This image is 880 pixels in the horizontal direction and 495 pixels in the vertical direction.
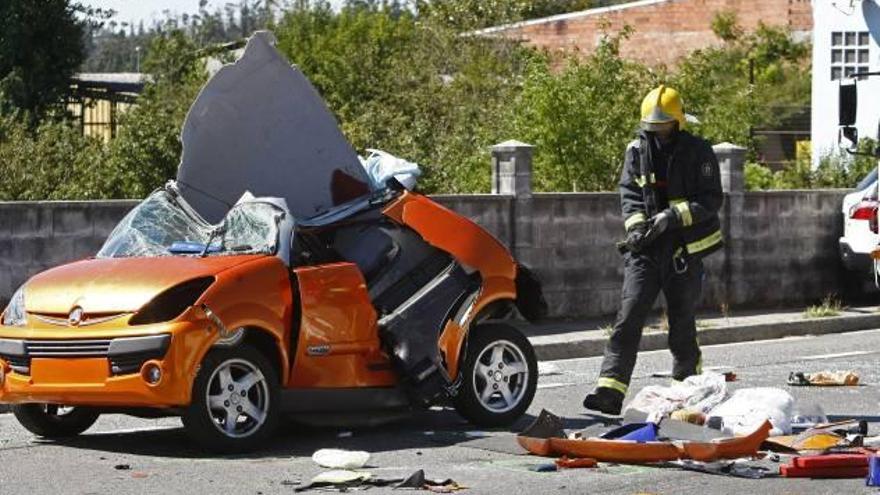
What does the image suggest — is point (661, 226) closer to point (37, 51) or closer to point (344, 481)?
point (344, 481)

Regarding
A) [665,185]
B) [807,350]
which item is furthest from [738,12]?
[665,185]

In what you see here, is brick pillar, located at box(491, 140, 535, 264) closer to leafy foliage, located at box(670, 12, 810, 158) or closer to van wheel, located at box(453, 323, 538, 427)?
van wheel, located at box(453, 323, 538, 427)

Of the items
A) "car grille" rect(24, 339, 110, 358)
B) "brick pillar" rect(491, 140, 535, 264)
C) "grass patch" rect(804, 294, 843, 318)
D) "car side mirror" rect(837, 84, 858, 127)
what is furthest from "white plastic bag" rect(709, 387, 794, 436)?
"grass patch" rect(804, 294, 843, 318)

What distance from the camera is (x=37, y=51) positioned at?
43.1m

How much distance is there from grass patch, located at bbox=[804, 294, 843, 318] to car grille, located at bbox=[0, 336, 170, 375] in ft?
35.5

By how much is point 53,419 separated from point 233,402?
129 cm

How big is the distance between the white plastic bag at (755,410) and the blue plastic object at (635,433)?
1.63ft

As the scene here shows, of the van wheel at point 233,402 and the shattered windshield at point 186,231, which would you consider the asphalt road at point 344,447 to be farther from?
the shattered windshield at point 186,231

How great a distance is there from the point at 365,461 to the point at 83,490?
1449mm

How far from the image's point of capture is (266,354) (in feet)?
34.8

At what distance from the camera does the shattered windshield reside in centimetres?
1081

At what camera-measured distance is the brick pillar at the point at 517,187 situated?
60.7 feet

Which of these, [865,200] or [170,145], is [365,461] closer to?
[865,200]

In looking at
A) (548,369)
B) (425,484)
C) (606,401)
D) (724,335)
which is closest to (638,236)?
(606,401)
